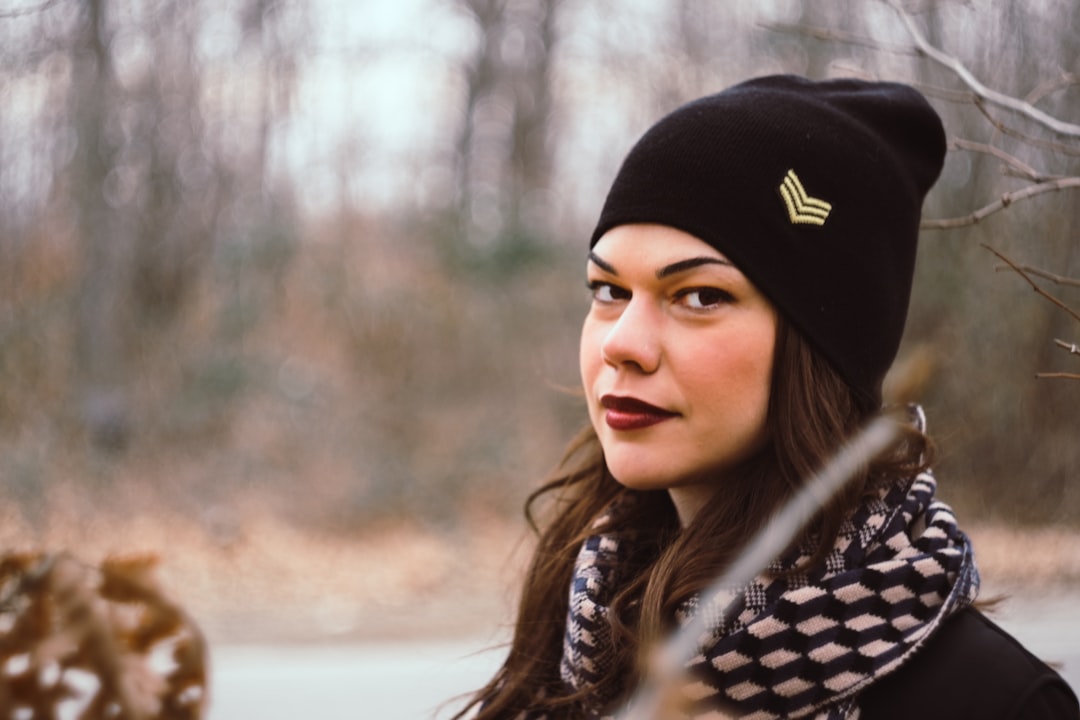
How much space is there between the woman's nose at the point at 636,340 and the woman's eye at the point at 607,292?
0.26 ft

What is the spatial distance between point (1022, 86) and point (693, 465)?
22.4ft

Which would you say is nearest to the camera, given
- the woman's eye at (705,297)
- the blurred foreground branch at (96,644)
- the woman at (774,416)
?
the blurred foreground branch at (96,644)

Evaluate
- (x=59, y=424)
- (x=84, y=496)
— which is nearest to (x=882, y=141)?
(x=84, y=496)

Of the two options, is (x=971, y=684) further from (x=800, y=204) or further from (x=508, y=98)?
(x=508, y=98)

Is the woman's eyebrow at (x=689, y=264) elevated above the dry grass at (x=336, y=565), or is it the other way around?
the woman's eyebrow at (x=689, y=264)

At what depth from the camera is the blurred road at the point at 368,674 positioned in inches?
203

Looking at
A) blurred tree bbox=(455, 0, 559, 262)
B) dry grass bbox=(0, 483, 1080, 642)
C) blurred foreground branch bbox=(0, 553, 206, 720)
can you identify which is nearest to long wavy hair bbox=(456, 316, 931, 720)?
blurred foreground branch bbox=(0, 553, 206, 720)

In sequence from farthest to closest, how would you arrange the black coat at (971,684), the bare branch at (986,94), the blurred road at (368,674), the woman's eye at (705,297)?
the blurred road at (368,674) → the bare branch at (986,94) → the woman's eye at (705,297) → the black coat at (971,684)

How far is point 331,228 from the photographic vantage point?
1232 cm

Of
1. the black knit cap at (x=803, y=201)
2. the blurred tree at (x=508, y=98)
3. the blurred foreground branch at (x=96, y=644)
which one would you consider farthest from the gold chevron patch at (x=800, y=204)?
the blurred tree at (x=508, y=98)

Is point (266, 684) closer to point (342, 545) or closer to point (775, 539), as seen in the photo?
point (342, 545)

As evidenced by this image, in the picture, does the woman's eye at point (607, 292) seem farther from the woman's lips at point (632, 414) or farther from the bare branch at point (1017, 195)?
the bare branch at point (1017, 195)

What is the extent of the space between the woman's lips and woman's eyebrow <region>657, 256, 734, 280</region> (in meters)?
0.20

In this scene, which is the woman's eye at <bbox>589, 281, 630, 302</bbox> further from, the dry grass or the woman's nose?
the dry grass
